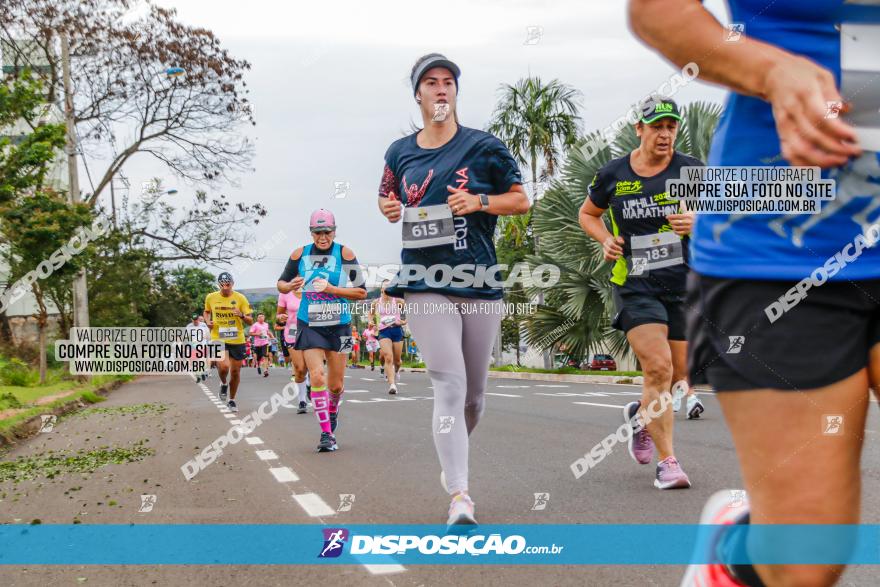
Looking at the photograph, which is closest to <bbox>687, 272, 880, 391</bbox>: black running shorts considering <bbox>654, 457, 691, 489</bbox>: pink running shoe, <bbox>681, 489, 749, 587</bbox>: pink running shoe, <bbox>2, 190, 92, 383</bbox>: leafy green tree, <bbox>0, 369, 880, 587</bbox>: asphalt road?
<bbox>681, 489, 749, 587</bbox>: pink running shoe

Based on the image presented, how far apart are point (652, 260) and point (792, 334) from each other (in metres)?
4.11

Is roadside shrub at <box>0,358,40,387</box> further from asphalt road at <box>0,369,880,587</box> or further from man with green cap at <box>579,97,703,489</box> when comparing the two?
man with green cap at <box>579,97,703,489</box>

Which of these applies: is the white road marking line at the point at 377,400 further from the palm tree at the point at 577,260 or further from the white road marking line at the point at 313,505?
the white road marking line at the point at 313,505

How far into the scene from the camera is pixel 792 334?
1.72 meters

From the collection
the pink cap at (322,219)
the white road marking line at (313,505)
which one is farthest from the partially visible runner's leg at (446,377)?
the pink cap at (322,219)

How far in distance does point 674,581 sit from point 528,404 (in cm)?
996

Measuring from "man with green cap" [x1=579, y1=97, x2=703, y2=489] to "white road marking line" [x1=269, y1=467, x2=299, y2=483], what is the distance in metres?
2.73

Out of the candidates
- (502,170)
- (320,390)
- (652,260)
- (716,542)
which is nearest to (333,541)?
(502,170)

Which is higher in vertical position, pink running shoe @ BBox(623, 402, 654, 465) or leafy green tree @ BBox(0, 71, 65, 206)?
leafy green tree @ BBox(0, 71, 65, 206)

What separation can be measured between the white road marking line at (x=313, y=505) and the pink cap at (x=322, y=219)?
3.45 metres

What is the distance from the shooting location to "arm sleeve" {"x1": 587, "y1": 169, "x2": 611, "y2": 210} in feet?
19.4

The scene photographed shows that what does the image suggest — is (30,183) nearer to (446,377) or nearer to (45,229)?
(45,229)

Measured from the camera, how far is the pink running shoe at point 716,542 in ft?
6.31

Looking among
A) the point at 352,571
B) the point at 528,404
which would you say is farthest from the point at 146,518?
the point at 528,404
